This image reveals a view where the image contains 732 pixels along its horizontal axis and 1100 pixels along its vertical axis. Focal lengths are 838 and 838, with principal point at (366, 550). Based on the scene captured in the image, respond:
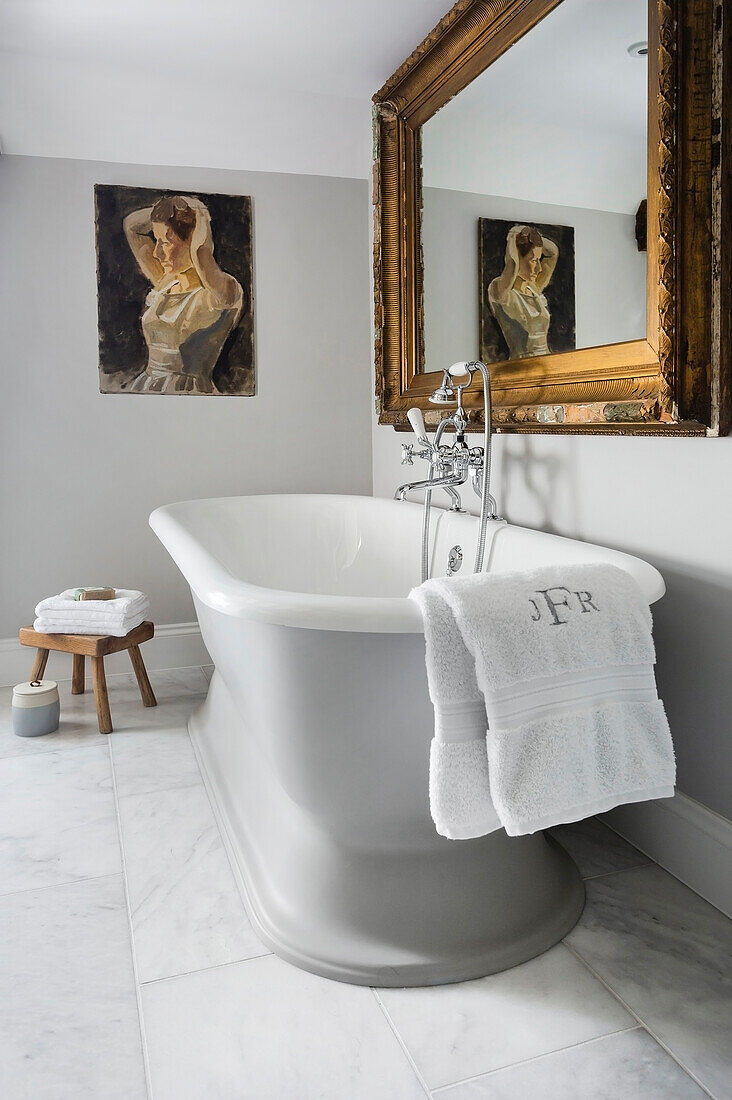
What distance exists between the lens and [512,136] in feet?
7.45

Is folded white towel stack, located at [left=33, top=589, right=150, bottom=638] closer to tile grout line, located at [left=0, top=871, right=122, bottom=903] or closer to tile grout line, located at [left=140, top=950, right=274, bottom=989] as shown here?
tile grout line, located at [left=0, top=871, right=122, bottom=903]

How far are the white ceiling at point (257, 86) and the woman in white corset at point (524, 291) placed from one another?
147 mm

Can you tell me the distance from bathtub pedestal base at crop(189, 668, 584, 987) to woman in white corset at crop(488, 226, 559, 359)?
4.08 ft

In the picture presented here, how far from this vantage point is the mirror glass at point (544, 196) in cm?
176

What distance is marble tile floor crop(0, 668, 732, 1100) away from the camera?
1.23 meters

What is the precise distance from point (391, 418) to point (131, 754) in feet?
4.76

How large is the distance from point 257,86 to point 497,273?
1.40 m

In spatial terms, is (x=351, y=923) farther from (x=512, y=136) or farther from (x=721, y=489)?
(x=512, y=136)

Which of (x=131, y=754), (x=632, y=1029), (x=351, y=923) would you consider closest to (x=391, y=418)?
(x=131, y=754)

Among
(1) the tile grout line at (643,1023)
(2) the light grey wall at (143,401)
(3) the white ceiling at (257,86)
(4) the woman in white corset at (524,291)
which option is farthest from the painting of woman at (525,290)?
(1) the tile grout line at (643,1023)

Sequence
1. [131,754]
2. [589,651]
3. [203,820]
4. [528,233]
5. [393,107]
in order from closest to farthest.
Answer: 1. [589,651]
2. [203,820]
3. [528,233]
4. [131,754]
5. [393,107]

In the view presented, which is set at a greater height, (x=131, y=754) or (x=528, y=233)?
(x=528, y=233)

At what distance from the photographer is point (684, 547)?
5.52 feet

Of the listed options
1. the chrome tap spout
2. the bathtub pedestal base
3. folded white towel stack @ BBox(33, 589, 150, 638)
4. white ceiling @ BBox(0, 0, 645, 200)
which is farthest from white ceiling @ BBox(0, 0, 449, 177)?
the bathtub pedestal base
